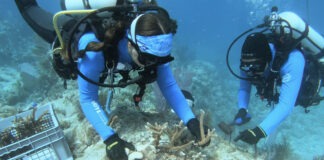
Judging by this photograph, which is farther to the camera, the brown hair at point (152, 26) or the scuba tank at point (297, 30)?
the scuba tank at point (297, 30)

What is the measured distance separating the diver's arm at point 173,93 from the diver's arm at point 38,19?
198cm

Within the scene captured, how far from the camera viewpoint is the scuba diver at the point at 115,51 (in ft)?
9.56

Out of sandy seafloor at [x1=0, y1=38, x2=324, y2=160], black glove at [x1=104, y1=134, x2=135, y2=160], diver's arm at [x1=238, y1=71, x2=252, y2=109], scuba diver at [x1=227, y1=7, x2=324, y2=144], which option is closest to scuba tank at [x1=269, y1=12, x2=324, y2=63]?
scuba diver at [x1=227, y1=7, x2=324, y2=144]

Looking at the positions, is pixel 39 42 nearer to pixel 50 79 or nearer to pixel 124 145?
pixel 50 79

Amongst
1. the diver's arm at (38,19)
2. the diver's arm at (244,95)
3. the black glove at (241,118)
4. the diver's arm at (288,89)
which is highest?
the diver's arm at (38,19)

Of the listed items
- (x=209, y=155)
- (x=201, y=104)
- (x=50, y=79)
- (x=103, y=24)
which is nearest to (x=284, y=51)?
(x=209, y=155)

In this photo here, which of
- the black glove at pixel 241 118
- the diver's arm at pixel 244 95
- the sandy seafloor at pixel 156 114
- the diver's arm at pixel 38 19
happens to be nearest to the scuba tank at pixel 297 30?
the diver's arm at pixel 244 95

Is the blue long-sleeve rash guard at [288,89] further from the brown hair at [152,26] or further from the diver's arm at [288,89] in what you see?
the brown hair at [152,26]

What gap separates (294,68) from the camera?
15.0 ft

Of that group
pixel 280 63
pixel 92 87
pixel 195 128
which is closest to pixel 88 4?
pixel 92 87

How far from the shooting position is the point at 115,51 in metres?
3.49

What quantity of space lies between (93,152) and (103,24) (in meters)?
1.83

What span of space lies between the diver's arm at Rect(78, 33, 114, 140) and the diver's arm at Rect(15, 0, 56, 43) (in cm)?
140

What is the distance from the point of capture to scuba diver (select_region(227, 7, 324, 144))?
4.44 meters
